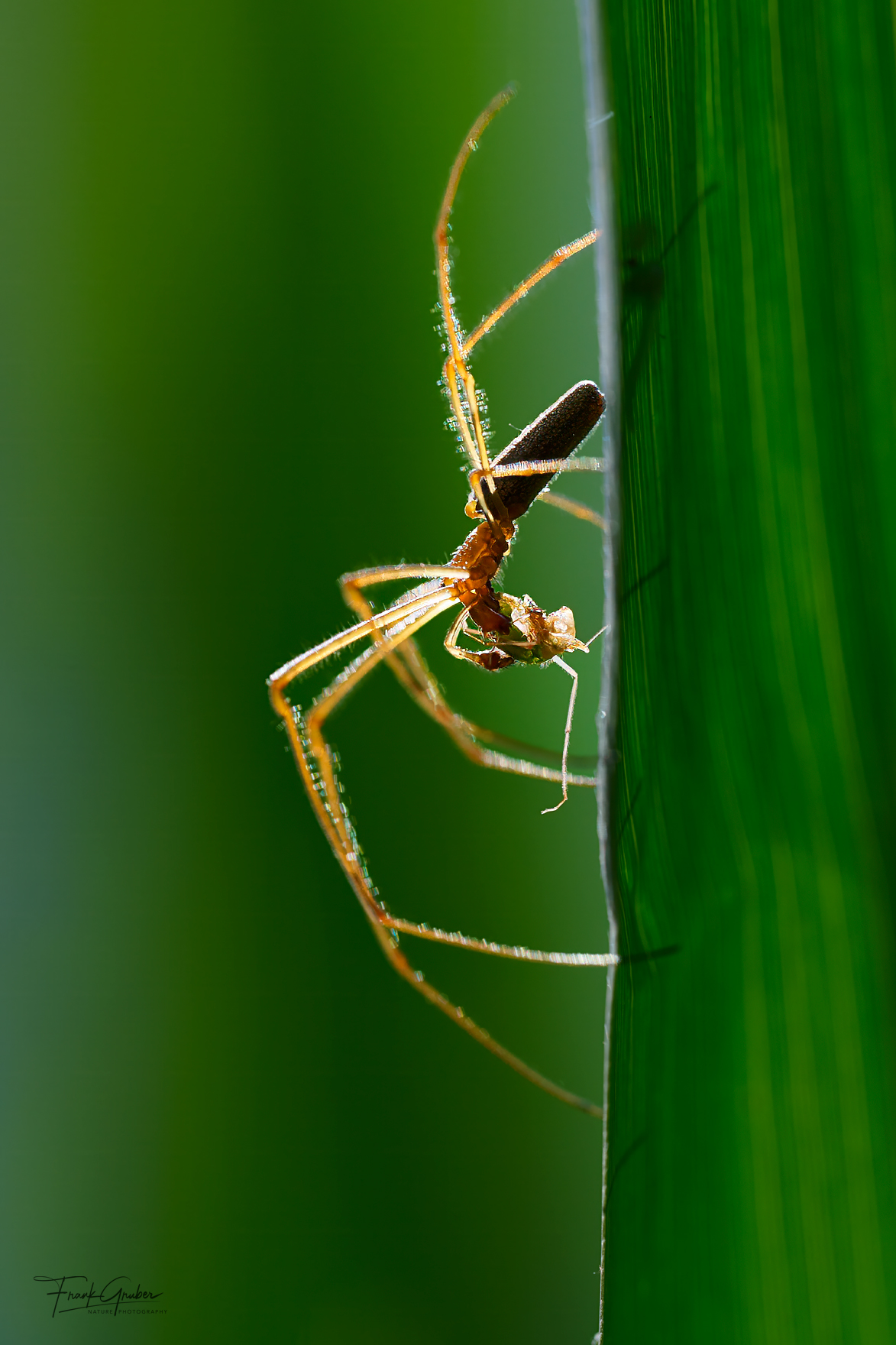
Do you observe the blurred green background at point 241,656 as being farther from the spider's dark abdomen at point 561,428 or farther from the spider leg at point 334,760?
the spider's dark abdomen at point 561,428

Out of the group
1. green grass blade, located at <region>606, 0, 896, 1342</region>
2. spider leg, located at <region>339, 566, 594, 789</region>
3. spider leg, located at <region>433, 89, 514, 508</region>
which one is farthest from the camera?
spider leg, located at <region>339, 566, 594, 789</region>

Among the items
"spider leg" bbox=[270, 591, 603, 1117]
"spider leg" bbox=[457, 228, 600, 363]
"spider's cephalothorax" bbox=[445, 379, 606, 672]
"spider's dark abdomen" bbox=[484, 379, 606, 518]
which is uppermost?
"spider leg" bbox=[457, 228, 600, 363]

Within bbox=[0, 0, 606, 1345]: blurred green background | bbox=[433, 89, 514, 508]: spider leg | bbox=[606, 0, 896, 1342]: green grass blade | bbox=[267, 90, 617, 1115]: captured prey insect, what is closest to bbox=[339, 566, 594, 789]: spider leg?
bbox=[267, 90, 617, 1115]: captured prey insect

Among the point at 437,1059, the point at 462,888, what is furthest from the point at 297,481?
the point at 437,1059

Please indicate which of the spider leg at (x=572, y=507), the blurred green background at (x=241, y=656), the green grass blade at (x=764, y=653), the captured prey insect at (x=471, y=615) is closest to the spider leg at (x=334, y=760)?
the captured prey insect at (x=471, y=615)

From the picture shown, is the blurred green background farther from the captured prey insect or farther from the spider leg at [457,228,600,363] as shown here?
the spider leg at [457,228,600,363]

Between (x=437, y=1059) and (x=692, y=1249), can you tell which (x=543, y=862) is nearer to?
(x=437, y=1059)

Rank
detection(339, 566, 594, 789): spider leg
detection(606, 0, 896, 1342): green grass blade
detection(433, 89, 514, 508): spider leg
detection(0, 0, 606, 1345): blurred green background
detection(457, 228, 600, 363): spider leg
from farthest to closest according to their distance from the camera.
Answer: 1. detection(0, 0, 606, 1345): blurred green background
2. detection(339, 566, 594, 789): spider leg
3. detection(433, 89, 514, 508): spider leg
4. detection(457, 228, 600, 363): spider leg
5. detection(606, 0, 896, 1342): green grass blade

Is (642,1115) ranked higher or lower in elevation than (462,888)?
higher
